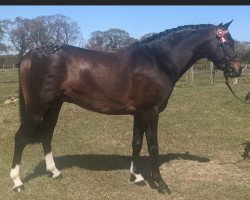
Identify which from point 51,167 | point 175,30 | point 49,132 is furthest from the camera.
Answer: point 49,132

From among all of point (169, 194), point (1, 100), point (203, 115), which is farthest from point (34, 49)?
point (1, 100)

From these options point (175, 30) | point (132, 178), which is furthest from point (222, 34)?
point (132, 178)

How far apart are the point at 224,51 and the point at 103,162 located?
2.83m

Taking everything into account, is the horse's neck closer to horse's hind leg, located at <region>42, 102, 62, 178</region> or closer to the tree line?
horse's hind leg, located at <region>42, 102, 62, 178</region>

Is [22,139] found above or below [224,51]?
below

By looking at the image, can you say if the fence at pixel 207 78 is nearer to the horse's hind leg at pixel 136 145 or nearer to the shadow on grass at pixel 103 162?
the shadow on grass at pixel 103 162

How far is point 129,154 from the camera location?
7184 mm

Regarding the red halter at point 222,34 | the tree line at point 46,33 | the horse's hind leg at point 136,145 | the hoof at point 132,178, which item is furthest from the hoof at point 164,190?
the tree line at point 46,33

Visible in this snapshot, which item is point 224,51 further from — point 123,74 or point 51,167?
point 51,167

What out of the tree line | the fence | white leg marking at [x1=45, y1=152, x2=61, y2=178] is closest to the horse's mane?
white leg marking at [x1=45, y1=152, x2=61, y2=178]

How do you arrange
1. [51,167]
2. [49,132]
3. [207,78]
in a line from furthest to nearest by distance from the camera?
[207,78] < [49,132] < [51,167]

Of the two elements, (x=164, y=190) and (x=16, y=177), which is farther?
(x=16, y=177)

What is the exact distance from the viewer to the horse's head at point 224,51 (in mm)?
5402

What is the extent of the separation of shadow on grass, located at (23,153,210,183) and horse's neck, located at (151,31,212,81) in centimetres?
177
